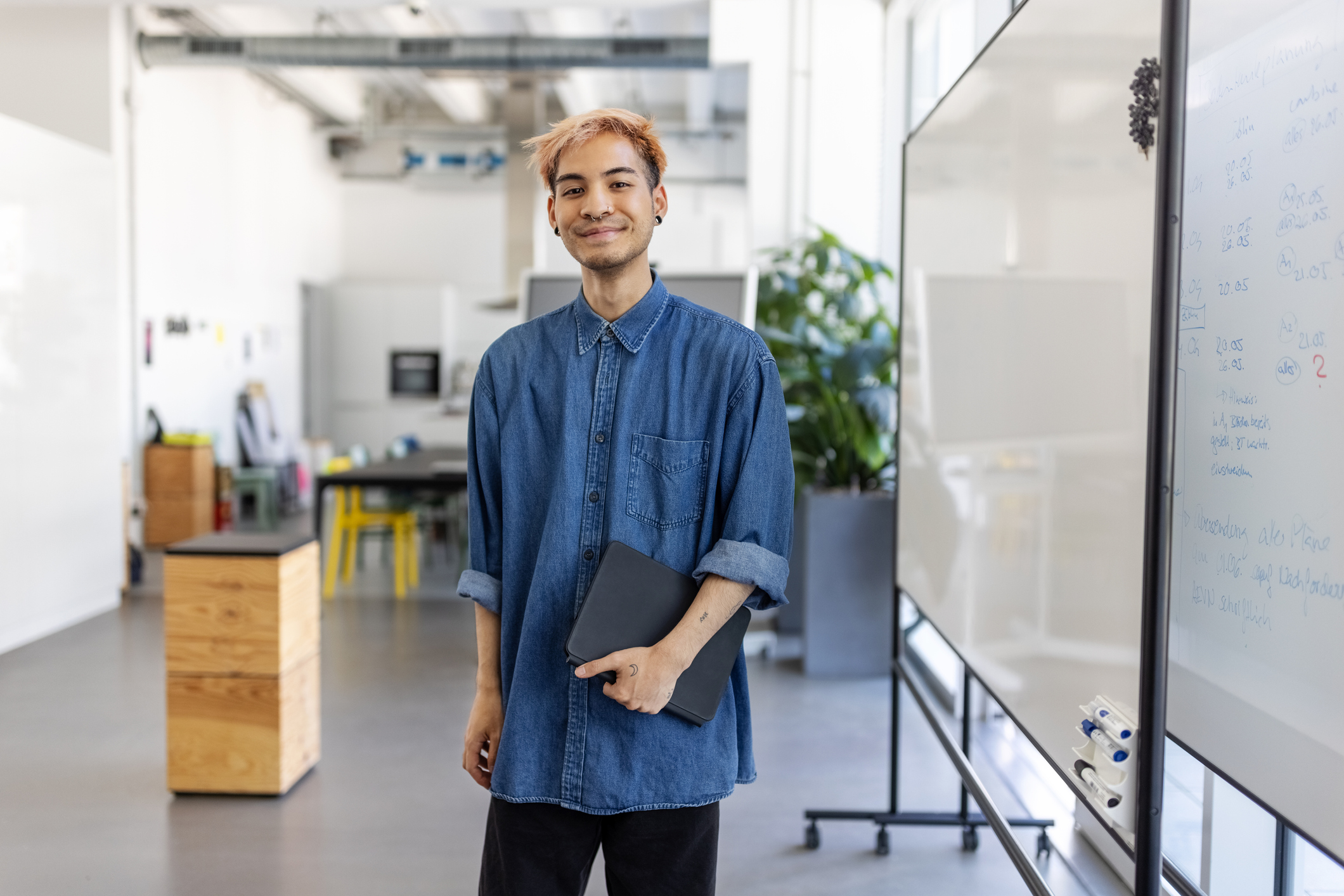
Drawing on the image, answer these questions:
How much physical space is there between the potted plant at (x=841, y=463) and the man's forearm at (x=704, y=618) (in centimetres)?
295

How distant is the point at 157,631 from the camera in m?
4.90

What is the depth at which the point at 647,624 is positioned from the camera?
1.23 m

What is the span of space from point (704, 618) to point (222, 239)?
8.14 m

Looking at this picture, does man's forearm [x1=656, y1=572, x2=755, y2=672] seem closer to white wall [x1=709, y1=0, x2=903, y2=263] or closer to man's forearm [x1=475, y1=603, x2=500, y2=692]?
man's forearm [x1=475, y1=603, x2=500, y2=692]

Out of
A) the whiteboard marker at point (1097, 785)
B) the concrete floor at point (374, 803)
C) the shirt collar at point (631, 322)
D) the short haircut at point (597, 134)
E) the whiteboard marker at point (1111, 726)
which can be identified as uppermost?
the short haircut at point (597, 134)

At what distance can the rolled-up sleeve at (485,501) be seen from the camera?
1.38 m

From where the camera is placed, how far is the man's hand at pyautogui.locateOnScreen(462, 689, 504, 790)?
1.37 m

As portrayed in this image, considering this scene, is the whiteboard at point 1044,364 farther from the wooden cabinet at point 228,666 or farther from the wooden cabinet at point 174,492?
the wooden cabinet at point 174,492

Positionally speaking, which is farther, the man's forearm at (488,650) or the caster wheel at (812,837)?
the caster wheel at (812,837)

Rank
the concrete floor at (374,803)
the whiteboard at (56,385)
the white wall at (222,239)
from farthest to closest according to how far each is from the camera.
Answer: the white wall at (222,239) → the whiteboard at (56,385) → the concrete floor at (374,803)

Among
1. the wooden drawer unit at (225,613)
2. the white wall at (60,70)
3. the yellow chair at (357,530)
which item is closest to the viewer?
the wooden drawer unit at (225,613)

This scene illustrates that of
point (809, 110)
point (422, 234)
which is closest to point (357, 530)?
point (809, 110)

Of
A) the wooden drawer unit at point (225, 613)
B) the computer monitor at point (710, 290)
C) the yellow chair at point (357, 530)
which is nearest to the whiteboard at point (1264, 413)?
the wooden drawer unit at point (225, 613)

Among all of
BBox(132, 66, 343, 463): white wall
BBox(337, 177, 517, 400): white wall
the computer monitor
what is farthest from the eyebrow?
BBox(337, 177, 517, 400): white wall
